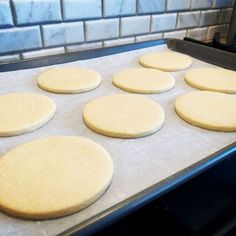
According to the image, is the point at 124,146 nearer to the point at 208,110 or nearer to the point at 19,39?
the point at 208,110

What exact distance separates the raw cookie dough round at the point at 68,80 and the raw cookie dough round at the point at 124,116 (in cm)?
9

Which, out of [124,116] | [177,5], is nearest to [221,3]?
[177,5]

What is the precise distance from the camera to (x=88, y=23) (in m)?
1.09

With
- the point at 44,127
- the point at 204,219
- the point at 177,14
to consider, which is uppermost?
the point at 177,14

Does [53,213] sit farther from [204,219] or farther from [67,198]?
[204,219]

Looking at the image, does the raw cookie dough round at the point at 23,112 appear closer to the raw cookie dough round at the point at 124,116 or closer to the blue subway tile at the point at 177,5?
the raw cookie dough round at the point at 124,116

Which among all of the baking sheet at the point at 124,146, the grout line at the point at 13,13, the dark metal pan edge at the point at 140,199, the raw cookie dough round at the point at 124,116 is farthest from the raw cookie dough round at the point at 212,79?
the grout line at the point at 13,13

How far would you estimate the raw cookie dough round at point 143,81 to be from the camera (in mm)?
827

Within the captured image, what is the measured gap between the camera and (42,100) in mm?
735

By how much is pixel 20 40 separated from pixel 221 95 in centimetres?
70

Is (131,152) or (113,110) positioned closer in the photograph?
(131,152)

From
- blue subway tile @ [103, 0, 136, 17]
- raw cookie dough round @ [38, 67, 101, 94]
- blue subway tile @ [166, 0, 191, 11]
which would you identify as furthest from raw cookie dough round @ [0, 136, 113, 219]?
blue subway tile @ [166, 0, 191, 11]

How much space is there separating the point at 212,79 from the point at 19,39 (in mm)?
679

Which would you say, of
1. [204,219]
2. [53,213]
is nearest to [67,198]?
[53,213]
